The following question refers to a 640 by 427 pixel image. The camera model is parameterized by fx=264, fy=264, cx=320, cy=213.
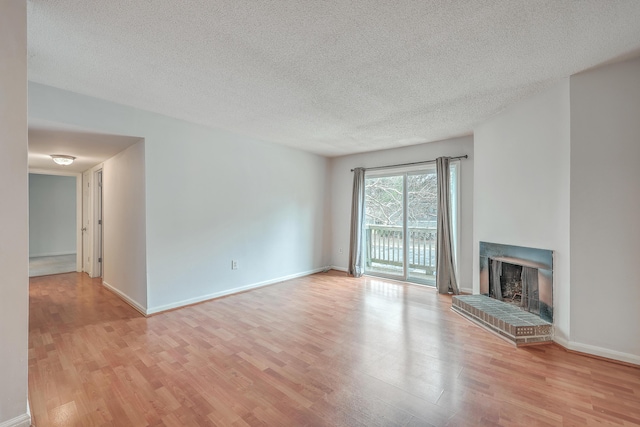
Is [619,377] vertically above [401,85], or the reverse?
[401,85]

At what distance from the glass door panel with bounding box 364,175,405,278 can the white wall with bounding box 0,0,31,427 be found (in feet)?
15.3

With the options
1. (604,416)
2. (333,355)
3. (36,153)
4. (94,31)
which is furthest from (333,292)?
(36,153)

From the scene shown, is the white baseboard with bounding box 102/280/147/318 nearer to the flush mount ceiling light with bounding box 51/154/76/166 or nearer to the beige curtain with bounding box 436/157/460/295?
the flush mount ceiling light with bounding box 51/154/76/166

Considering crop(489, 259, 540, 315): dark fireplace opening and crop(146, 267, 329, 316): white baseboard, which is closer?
crop(489, 259, 540, 315): dark fireplace opening

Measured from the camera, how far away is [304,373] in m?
2.07

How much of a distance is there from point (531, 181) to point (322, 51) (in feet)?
8.30

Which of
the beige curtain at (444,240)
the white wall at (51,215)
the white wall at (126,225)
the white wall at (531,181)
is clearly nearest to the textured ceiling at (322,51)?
the white wall at (531,181)

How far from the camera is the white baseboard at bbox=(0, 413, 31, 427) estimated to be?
1440mm

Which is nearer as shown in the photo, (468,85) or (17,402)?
(17,402)

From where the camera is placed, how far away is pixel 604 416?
1.62m

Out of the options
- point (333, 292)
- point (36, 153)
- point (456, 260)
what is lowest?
point (333, 292)

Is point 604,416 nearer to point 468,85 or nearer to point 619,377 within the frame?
point 619,377

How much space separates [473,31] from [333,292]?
11.8ft

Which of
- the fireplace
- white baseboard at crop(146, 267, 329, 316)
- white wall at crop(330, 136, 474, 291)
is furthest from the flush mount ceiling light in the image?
the fireplace
